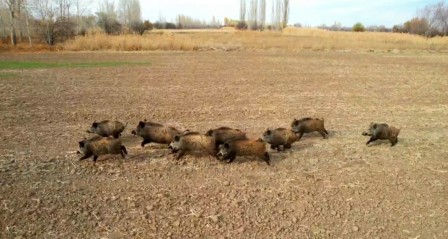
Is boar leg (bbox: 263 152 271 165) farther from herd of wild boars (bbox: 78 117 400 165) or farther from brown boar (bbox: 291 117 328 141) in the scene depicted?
brown boar (bbox: 291 117 328 141)

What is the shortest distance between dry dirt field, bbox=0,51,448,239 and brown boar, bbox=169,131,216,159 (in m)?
0.20

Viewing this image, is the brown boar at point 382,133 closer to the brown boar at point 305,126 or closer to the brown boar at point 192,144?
the brown boar at point 305,126

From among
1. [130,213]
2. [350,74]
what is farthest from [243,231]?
[350,74]

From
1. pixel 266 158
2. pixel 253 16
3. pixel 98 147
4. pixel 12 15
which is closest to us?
pixel 98 147

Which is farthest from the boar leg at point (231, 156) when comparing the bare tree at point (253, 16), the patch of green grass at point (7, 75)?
the bare tree at point (253, 16)

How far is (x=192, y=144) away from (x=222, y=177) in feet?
3.06

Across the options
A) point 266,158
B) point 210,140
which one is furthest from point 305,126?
point 210,140

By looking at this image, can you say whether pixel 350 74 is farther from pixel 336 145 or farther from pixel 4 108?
pixel 4 108

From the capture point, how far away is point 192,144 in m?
6.29

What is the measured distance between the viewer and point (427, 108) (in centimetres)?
1112

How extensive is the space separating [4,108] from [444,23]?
270ft

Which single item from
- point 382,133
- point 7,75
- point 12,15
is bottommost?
point 382,133

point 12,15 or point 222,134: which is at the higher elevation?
point 12,15

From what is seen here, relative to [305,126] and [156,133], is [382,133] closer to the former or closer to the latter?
[305,126]
